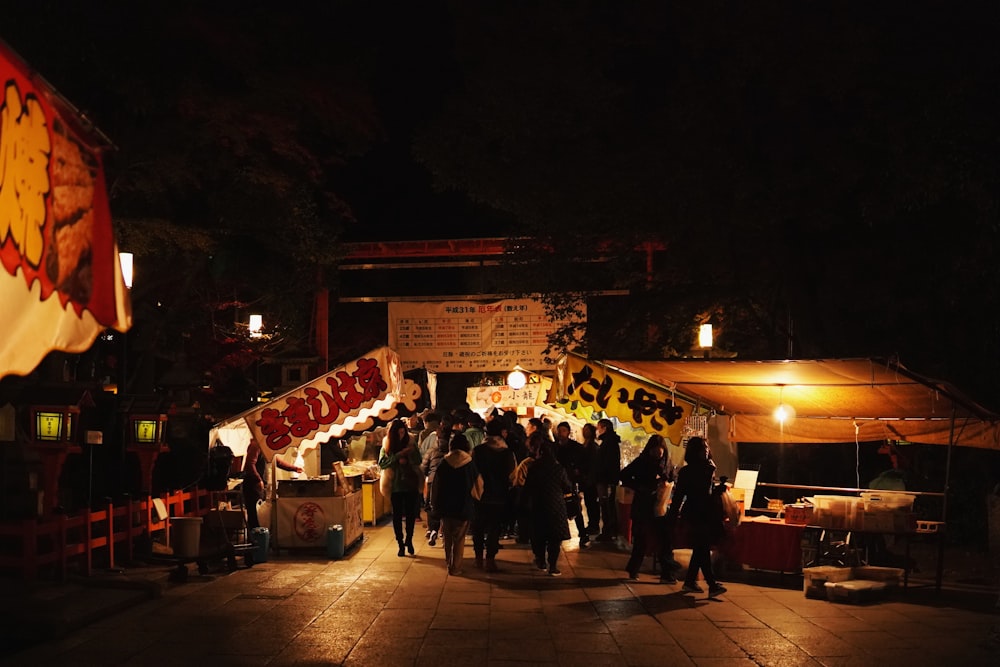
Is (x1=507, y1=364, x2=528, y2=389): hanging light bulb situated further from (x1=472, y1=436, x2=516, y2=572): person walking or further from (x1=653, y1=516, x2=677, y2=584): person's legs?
(x1=653, y1=516, x2=677, y2=584): person's legs

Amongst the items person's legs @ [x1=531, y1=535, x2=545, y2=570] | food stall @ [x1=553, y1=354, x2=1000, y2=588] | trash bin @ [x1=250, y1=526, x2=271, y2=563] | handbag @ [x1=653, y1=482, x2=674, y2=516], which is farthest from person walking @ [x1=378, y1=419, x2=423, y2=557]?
handbag @ [x1=653, y1=482, x2=674, y2=516]

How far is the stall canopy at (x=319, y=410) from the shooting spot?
14.2 meters

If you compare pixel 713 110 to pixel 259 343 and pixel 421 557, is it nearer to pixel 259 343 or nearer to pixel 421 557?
pixel 421 557

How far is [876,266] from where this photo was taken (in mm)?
15266

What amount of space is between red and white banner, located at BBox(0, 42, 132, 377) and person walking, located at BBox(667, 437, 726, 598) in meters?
7.80

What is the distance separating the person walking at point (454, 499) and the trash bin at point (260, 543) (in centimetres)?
268

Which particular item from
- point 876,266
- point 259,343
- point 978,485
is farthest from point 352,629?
point 259,343

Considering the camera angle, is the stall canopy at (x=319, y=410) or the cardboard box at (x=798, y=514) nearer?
the cardboard box at (x=798, y=514)

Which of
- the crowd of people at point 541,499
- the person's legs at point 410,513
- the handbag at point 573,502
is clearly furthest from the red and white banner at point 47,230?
the handbag at point 573,502

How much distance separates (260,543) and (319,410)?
231cm

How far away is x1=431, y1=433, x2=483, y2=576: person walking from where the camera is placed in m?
12.8

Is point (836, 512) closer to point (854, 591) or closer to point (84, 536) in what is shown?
point (854, 591)

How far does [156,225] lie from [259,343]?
41.7ft

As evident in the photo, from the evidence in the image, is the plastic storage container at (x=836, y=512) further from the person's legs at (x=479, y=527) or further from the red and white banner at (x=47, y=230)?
the red and white banner at (x=47, y=230)
